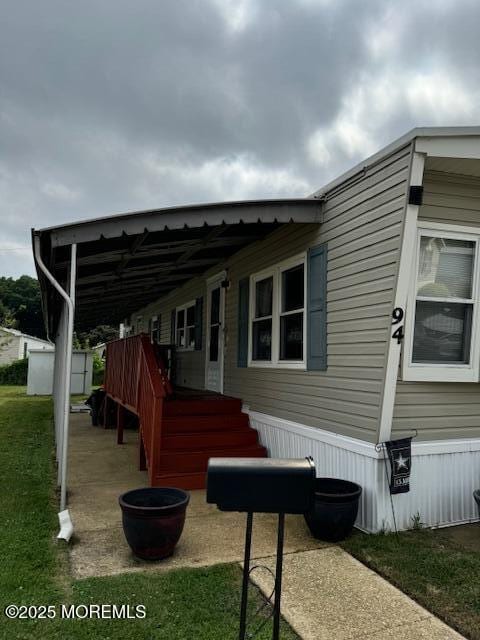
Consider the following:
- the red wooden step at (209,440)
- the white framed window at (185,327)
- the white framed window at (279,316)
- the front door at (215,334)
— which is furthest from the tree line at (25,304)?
the red wooden step at (209,440)

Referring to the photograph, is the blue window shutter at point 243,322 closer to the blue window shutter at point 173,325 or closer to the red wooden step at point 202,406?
the red wooden step at point 202,406

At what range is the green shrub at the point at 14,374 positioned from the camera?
24719 millimetres

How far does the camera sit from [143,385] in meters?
6.50

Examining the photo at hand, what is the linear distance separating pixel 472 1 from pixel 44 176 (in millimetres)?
20294

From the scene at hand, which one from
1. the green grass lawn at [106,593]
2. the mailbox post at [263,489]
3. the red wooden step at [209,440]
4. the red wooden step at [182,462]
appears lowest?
the green grass lawn at [106,593]

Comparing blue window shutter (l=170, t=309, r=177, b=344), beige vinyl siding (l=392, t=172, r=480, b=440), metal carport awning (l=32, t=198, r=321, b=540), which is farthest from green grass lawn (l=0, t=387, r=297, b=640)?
blue window shutter (l=170, t=309, r=177, b=344)

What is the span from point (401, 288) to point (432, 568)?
2.10 m

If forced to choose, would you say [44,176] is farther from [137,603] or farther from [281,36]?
[137,603]

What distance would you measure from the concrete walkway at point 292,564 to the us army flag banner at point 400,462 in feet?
2.48

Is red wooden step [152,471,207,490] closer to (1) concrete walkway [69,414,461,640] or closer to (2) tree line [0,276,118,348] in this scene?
(1) concrete walkway [69,414,461,640]

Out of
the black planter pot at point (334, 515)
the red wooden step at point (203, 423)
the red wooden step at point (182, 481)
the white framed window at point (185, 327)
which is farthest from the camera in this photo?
the white framed window at point (185, 327)

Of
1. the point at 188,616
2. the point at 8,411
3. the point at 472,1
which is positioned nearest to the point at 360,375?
the point at 188,616

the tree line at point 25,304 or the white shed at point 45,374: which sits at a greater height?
the tree line at point 25,304

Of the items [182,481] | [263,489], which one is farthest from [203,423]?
[263,489]
